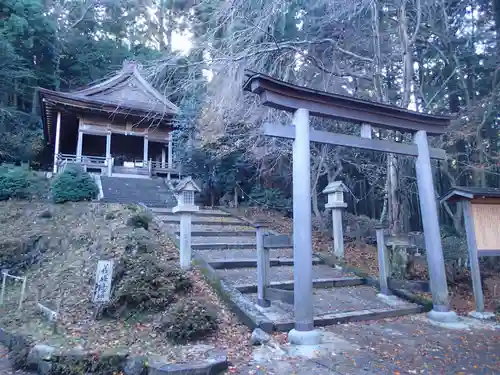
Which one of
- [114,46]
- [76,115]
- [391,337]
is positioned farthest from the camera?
[114,46]

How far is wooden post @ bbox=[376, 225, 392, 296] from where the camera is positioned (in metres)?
6.68

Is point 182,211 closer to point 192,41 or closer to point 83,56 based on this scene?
point 192,41

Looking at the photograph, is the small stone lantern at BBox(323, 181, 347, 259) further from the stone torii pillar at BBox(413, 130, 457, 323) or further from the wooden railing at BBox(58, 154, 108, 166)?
the wooden railing at BBox(58, 154, 108, 166)

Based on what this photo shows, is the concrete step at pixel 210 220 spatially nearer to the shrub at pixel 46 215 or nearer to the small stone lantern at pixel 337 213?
the shrub at pixel 46 215

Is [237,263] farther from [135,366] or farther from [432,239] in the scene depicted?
[135,366]

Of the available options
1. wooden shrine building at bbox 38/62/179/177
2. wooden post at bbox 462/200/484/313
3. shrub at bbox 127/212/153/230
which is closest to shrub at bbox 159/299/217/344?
shrub at bbox 127/212/153/230

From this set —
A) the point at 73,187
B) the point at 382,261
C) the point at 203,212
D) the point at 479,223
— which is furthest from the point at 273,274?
the point at 73,187

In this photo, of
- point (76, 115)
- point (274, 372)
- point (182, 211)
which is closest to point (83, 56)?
point (76, 115)

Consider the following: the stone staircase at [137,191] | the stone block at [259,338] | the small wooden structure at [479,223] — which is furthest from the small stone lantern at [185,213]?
the stone staircase at [137,191]

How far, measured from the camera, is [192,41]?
24.1ft

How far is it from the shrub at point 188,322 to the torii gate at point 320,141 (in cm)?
108

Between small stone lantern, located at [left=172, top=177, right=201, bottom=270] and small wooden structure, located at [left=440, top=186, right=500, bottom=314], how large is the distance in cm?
486

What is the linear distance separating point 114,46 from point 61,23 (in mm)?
3852

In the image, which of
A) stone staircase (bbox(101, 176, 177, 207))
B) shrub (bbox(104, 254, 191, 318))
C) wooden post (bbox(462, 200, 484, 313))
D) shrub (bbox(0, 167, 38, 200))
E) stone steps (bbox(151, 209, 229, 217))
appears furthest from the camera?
stone staircase (bbox(101, 176, 177, 207))
